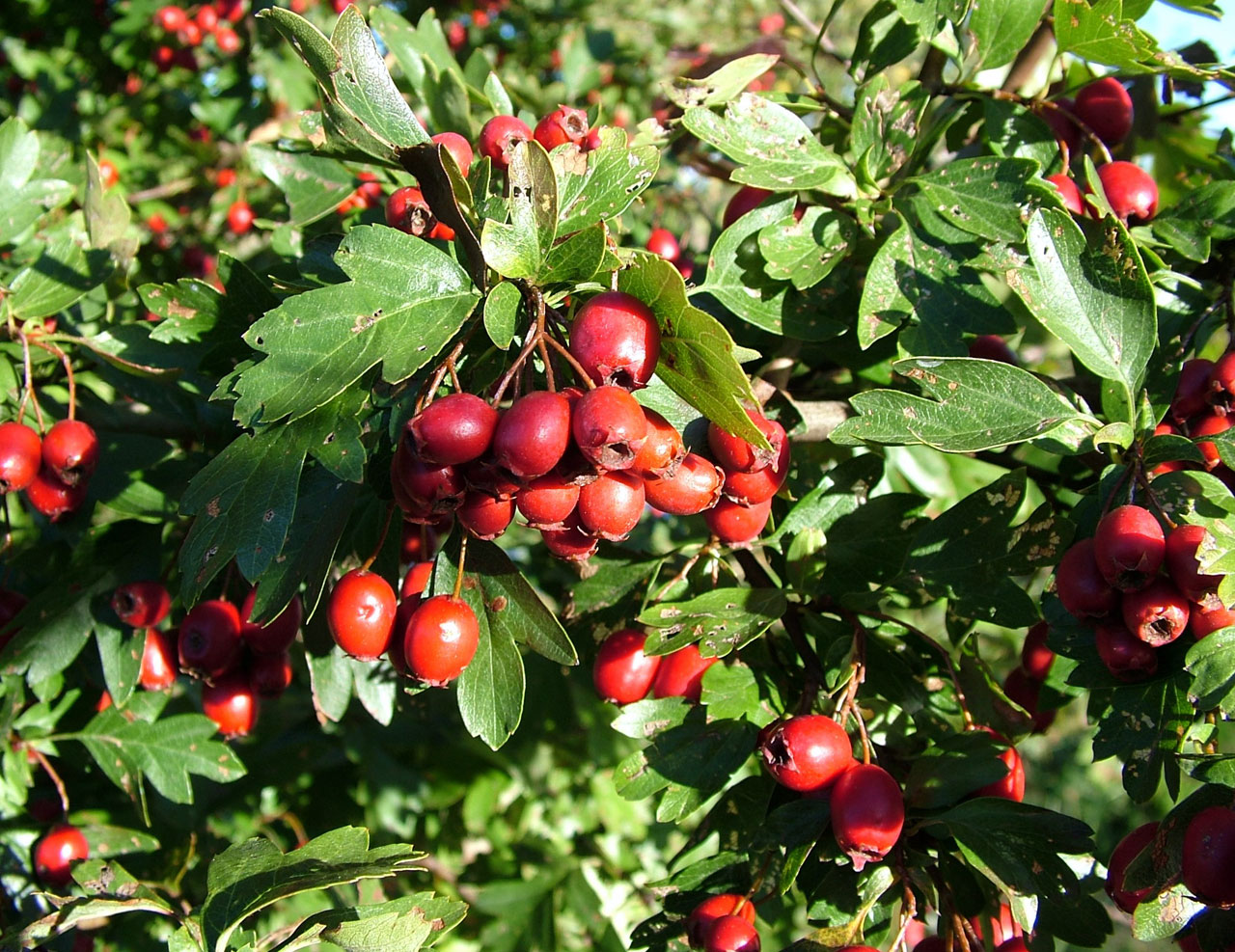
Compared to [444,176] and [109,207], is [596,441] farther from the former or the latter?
[109,207]

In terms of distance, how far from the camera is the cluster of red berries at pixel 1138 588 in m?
0.98

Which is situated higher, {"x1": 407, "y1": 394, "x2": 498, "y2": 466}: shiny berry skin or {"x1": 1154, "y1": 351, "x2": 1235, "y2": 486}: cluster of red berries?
{"x1": 407, "y1": 394, "x2": 498, "y2": 466}: shiny berry skin

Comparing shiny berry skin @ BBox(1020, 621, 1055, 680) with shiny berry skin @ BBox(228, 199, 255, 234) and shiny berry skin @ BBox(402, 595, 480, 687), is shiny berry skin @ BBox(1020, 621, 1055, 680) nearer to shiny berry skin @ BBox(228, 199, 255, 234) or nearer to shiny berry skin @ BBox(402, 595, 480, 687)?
shiny berry skin @ BBox(402, 595, 480, 687)

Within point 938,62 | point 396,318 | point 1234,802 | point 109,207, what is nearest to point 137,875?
point 109,207

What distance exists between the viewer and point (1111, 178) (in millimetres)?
1379

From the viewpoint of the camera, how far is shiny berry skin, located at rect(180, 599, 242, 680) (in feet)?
4.59

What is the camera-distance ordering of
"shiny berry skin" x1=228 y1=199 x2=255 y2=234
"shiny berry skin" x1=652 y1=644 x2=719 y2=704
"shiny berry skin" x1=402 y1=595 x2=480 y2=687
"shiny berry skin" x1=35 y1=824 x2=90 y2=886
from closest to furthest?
"shiny berry skin" x1=402 y1=595 x2=480 y2=687 → "shiny berry skin" x1=652 y1=644 x2=719 y2=704 → "shiny berry skin" x1=35 y1=824 x2=90 y2=886 → "shiny berry skin" x1=228 y1=199 x2=255 y2=234

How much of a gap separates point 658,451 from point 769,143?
591mm

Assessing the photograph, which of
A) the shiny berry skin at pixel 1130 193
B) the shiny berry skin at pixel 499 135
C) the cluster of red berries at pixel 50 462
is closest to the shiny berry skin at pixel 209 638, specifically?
the cluster of red berries at pixel 50 462

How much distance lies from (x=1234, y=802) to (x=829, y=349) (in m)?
0.79

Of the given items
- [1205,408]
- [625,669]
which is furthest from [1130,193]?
[625,669]

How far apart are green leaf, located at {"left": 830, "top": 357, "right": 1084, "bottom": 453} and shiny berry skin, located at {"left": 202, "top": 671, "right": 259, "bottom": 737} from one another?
41.0 inches

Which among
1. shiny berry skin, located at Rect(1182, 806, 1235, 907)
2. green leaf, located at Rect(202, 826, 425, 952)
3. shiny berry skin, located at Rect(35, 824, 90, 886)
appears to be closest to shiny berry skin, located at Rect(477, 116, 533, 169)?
green leaf, located at Rect(202, 826, 425, 952)

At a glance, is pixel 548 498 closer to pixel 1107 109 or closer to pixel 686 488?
pixel 686 488
